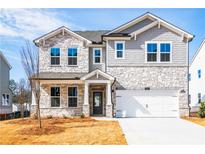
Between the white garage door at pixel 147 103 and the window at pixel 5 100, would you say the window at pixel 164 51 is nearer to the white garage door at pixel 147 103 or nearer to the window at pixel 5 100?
the white garage door at pixel 147 103

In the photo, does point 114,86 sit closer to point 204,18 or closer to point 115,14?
point 115,14

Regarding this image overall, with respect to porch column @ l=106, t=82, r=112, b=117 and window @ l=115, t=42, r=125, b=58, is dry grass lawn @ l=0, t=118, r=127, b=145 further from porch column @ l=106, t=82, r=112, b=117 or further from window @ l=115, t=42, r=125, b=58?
window @ l=115, t=42, r=125, b=58

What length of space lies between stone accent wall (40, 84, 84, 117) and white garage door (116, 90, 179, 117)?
9.01 feet

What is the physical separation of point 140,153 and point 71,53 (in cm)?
1418

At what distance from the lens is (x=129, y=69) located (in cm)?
2342

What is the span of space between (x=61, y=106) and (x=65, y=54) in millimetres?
3832

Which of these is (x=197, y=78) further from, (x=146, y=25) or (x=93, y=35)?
(x=93, y=35)

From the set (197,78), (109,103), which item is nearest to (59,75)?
(109,103)

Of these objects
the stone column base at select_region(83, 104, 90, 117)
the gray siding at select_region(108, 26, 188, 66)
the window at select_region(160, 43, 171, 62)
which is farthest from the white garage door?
the window at select_region(160, 43, 171, 62)

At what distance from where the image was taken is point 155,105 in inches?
918

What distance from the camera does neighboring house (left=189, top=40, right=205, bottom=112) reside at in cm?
2919

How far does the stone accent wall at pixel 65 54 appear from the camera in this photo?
23.7 metres

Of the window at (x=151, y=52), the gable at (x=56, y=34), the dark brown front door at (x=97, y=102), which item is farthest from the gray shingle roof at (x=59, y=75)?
the window at (x=151, y=52)
